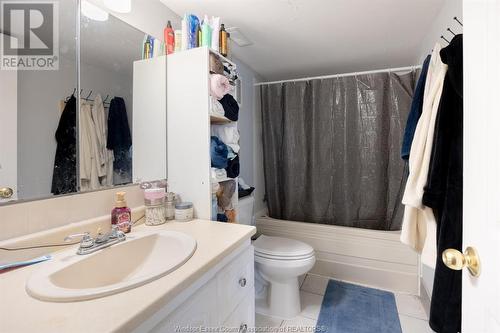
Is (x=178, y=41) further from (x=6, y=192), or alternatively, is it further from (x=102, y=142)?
(x=6, y=192)

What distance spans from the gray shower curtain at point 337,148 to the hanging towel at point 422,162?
1.25 meters

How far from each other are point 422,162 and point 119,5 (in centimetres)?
160

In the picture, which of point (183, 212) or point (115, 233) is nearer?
point (115, 233)

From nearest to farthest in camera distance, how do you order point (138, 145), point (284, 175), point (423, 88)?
point (423, 88) < point (138, 145) < point (284, 175)

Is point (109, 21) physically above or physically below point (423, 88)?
above

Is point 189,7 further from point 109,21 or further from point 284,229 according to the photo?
point 284,229

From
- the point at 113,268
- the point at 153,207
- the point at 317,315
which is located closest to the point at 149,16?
the point at 153,207

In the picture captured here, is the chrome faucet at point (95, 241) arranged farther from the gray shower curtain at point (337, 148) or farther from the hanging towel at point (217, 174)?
the gray shower curtain at point (337, 148)

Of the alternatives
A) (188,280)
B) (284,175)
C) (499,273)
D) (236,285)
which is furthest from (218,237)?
(284,175)

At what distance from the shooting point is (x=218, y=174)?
139cm

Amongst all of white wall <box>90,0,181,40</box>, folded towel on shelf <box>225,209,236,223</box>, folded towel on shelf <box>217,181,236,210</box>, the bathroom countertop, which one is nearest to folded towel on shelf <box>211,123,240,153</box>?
folded towel on shelf <box>217,181,236,210</box>

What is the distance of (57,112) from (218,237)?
0.80 meters

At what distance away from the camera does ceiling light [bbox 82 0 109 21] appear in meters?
1.05

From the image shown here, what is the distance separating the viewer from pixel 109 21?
3.79 ft
